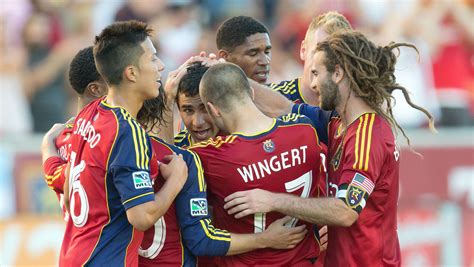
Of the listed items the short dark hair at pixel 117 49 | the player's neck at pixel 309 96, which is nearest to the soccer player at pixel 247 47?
the player's neck at pixel 309 96

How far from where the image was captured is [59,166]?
5.84 meters

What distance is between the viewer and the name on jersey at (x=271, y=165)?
5293 millimetres

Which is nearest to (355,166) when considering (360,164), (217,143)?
(360,164)

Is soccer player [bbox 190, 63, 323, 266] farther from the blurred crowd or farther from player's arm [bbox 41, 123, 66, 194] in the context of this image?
the blurred crowd

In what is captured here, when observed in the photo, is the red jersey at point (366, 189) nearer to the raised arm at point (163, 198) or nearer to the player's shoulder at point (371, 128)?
the player's shoulder at point (371, 128)

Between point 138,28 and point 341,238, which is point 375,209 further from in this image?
point 138,28

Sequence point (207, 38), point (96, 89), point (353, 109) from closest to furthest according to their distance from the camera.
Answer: point (353, 109) → point (96, 89) → point (207, 38)

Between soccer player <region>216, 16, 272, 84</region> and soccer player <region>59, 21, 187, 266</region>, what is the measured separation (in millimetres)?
2096

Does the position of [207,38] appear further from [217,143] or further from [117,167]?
[117,167]

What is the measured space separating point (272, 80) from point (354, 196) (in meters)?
7.51

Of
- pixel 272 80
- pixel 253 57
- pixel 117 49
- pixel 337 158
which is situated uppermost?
pixel 272 80

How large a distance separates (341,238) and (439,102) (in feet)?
26.1

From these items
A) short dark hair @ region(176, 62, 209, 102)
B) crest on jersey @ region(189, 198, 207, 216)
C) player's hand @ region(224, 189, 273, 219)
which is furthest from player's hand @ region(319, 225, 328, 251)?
short dark hair @ region(176, 62, 209, 102)

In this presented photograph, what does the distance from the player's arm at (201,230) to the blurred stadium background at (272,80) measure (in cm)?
653
